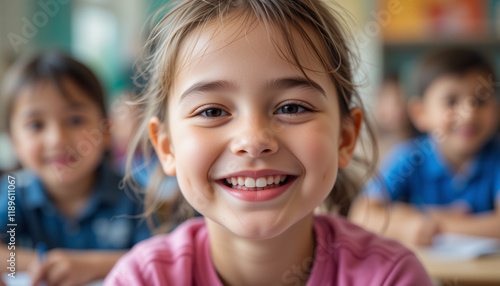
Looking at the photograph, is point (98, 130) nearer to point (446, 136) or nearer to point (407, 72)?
point (446, 136)

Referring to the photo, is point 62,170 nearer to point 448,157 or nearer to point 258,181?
point 258,181

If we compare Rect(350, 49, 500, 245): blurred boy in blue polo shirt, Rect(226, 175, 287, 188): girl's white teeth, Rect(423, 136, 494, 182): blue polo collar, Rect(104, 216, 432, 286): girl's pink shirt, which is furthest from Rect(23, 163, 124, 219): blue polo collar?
Rect(423, 136, 494, 182): blue polo collar

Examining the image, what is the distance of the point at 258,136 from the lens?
29.3 inches

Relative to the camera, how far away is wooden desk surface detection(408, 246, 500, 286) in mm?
1154

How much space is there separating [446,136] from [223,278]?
4.58 ft

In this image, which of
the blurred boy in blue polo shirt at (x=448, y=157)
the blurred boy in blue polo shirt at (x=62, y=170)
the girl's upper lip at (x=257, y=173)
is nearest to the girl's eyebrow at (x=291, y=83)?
the girl's upper lip at (x=257, y=173)

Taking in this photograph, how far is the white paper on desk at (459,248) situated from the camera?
1327 millimetres

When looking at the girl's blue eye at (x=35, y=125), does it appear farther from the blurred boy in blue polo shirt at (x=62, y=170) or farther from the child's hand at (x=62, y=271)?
the child's hand at (x=62, y=271)

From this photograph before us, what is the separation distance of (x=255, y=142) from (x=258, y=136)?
0.01 meters

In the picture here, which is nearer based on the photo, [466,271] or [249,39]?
[249,39]

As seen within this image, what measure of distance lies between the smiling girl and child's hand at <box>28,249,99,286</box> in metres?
0.37

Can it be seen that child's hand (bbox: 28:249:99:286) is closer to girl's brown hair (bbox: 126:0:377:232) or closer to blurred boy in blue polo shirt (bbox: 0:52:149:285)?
blurred boy in blue polo shirt (bbox: 0:52:149:285)
